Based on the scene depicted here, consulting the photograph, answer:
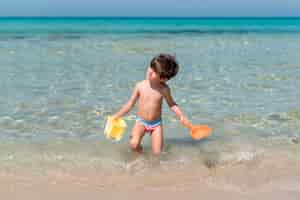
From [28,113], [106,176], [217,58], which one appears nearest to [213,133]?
[106,176]

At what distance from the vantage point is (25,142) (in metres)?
3.90

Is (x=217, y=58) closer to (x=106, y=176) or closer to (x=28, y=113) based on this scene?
(x=28, y=113)

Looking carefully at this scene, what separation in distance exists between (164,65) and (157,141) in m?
0.73

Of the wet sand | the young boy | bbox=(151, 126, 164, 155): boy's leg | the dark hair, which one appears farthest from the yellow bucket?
the dark hair

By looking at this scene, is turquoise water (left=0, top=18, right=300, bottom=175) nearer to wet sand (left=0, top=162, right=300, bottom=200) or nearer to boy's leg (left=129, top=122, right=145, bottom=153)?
boy's leg (left=129, top=122, right=145, bottom=153)

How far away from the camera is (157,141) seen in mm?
3689

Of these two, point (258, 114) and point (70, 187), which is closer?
point (70, 187)

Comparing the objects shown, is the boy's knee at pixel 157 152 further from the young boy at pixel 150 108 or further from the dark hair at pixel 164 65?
the dark hair at pixel 164 65

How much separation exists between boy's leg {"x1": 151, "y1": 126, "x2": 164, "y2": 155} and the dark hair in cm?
56

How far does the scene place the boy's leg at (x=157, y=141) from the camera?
3641mm

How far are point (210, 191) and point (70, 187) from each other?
1.00 metres

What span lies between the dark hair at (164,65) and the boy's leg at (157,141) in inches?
22.1

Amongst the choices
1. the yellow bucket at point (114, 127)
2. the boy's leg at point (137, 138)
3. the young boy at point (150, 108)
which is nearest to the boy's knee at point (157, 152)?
the young boy at point (150, 108)

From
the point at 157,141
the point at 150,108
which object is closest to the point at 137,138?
the point at 157,141
